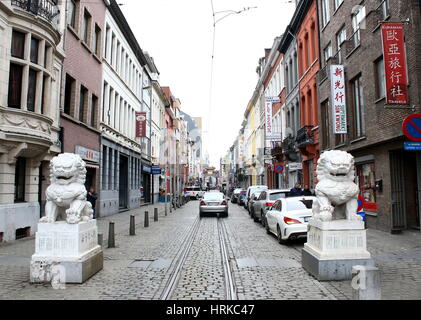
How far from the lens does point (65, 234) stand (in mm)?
6367

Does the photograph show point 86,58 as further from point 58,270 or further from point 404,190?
point 404,190

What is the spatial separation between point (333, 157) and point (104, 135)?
1814 centimetres

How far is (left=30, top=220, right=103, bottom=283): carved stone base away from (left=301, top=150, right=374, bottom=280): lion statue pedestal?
169 inches

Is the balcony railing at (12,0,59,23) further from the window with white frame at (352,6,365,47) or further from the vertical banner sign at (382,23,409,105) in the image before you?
the window with white frame at (352,6,365,47)

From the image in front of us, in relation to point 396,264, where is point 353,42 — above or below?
above

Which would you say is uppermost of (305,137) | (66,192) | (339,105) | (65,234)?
(339,105)

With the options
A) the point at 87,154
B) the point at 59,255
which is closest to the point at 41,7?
the point at 87,154

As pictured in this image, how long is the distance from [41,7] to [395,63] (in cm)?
1244

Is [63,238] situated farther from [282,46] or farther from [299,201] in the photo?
[282,46]

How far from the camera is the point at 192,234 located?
44.7 ft

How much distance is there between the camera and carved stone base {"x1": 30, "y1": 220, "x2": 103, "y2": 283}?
20.5ft

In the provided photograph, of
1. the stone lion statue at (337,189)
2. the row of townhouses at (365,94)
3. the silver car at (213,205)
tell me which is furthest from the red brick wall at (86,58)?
the stone lion statue at (337,189)

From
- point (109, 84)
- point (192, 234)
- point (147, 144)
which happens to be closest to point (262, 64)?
point (147, 144)

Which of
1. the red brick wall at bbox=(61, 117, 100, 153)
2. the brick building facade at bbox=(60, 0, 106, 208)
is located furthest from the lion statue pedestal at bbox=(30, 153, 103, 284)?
the red brick wall at bbox=(61, 117, 100, 153)
